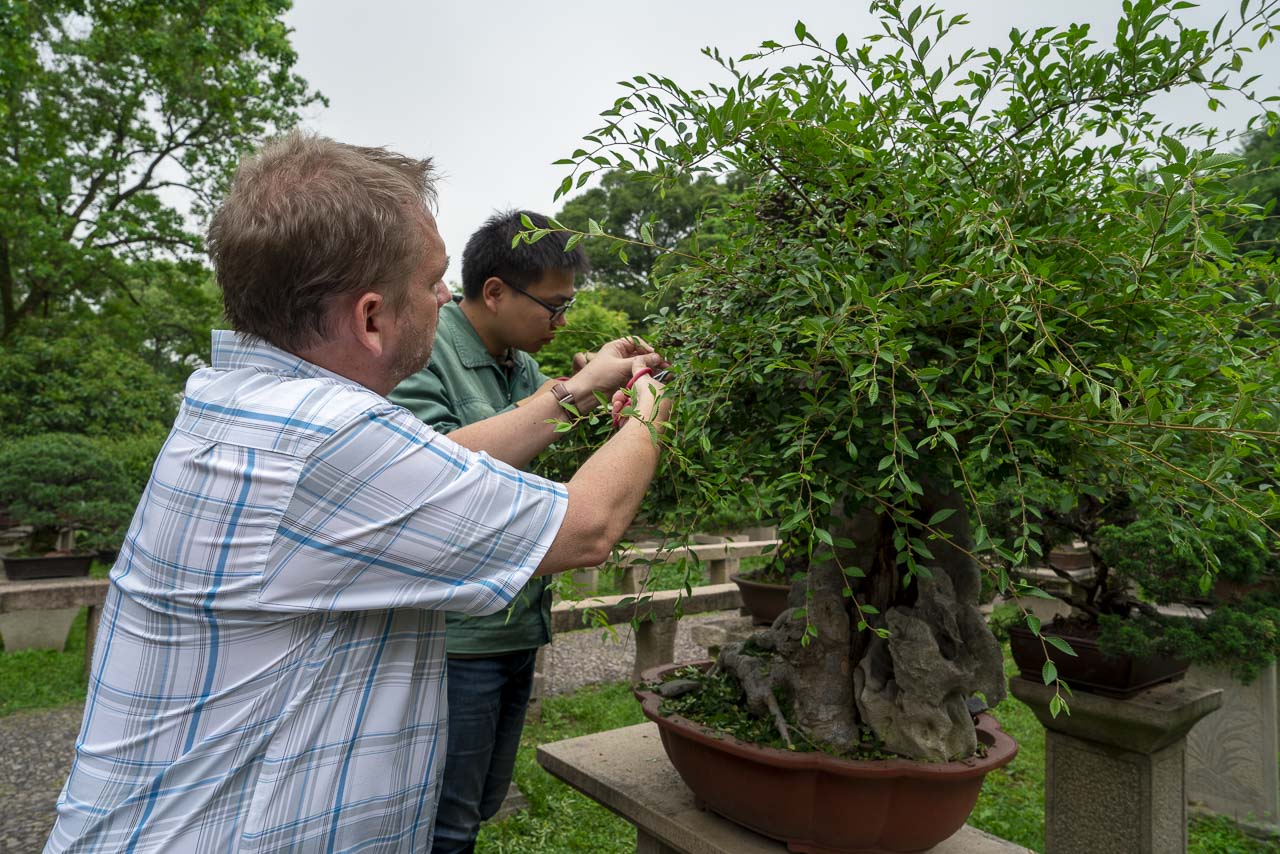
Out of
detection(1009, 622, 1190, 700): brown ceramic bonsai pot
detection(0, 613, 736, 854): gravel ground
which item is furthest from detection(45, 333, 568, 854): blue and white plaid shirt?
detection(1009, 622, 1190, 700): brown ceramic bonsai pot

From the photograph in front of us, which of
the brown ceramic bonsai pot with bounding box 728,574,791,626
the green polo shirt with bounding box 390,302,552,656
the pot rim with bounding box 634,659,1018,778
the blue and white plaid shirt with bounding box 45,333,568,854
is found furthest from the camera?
the brown ceramic bonsai pot with bounding box 728,574,791,626

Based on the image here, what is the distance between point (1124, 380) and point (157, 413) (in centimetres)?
1410

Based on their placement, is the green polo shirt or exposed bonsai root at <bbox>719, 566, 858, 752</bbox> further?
the green polo shirt

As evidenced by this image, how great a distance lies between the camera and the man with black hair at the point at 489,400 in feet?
6.86

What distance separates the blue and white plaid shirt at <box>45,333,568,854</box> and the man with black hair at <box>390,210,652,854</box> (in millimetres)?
722

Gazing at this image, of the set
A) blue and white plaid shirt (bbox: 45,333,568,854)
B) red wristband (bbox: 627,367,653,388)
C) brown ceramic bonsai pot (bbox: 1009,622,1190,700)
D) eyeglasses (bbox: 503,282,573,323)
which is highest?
eyeglasses (bbox: 503,282,573,323)

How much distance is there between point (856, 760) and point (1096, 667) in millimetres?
1789

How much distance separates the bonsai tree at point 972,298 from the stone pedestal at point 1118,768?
1.66 meters

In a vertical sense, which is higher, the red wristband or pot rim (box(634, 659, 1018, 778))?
the red wristband

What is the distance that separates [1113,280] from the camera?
1.29m

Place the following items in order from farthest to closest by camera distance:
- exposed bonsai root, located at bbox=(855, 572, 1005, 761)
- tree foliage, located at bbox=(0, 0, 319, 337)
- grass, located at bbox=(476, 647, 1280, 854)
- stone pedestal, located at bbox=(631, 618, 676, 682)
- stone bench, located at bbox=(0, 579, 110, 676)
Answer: tree foliage, located at bbox=(0, 0, 319, 337) → stone bench, located at bbox=(0, 579, 110, 676) → stone pedestal, located at bbox=(631, 618, 676, 682) → grass, located at bbox=(476, 647, 1280, 854) → exposed bonsai root, located at bbox=(855, 572, 1005, 761)

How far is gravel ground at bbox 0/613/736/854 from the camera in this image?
4.09 metres

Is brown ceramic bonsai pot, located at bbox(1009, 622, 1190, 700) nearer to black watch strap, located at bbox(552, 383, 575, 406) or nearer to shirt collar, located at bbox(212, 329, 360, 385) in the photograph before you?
black watch strap, located at bbox(552, 383, 575, 406)

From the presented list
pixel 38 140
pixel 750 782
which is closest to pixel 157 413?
pixel 38 140
